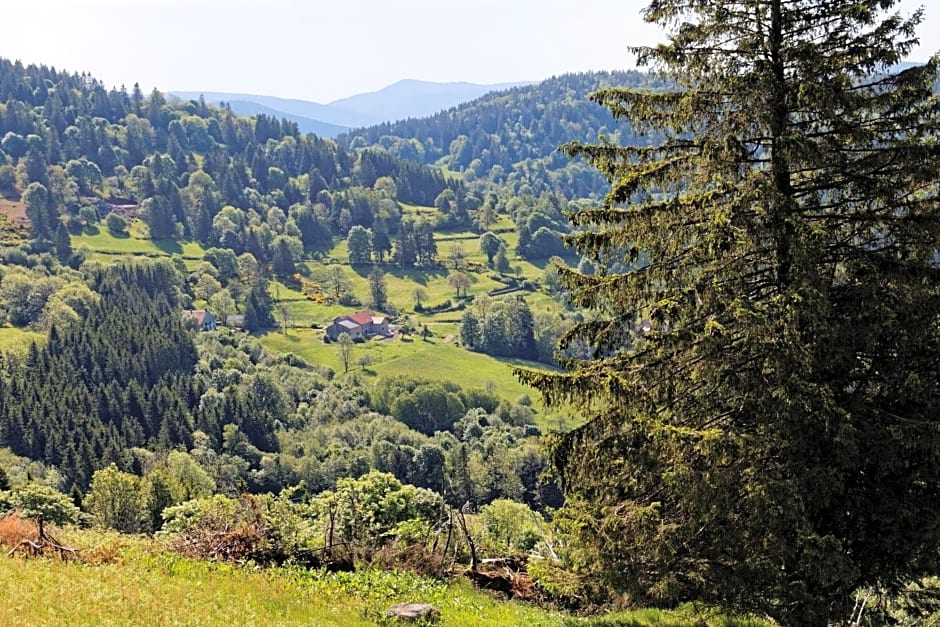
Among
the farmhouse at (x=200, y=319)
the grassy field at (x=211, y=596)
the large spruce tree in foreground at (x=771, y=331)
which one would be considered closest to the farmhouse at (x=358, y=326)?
the farmhouse at (x=200, y=319)

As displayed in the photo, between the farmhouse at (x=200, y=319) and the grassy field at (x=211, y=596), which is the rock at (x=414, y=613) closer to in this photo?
the grassy field at (x=211, y=596)

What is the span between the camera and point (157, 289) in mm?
164125

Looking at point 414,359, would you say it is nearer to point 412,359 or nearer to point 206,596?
point 412,359

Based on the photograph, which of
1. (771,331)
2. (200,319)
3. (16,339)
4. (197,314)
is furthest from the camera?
(197,314)

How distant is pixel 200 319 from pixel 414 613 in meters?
156

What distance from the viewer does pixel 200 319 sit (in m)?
157

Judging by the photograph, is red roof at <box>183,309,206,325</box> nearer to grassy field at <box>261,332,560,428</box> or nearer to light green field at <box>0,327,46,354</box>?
grassy field at <box>261,332,560,428</box>

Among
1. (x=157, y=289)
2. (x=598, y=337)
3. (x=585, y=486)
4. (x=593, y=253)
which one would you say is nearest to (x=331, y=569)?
(x=585, y=486)

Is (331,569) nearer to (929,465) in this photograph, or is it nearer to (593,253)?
(593,253)

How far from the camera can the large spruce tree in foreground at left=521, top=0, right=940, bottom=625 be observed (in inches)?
443

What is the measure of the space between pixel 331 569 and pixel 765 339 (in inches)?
461

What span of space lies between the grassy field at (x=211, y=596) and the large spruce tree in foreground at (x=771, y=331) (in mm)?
2540

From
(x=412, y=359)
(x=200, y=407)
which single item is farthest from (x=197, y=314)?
(x=412, y=359)

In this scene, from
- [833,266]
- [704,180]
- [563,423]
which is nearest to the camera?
[833,266]
